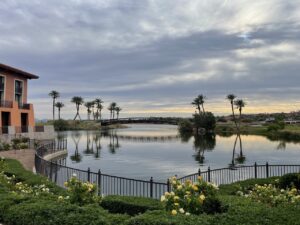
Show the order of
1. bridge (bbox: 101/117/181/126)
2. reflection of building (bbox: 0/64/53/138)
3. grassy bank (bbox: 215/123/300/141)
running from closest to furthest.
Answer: reflection of building (bbox: 0/64/53/138) < grassy bank (bbox: 215/123/300/141) < bridge (bbox: 101/117/181/126)

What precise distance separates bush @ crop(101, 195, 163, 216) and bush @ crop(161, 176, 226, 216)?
3.69ft

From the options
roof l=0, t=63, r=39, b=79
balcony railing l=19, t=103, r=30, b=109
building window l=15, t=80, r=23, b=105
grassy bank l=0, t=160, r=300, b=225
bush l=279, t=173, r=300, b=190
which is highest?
roof l=0, t=63, r=39, b=79

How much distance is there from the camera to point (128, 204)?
303 inches

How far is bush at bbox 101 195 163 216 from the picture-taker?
7.53 metres

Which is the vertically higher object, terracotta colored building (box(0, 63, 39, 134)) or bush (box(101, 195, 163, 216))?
terracotta colored building (box(0, 63, 39, 134))

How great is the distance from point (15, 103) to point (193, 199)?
43519 mm

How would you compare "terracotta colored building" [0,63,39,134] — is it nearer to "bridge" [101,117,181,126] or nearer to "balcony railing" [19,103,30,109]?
"balcony railing" [19,103,30,109]

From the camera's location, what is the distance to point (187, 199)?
624cm

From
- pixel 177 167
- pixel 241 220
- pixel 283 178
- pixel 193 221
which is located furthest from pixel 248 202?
pixel 177 167

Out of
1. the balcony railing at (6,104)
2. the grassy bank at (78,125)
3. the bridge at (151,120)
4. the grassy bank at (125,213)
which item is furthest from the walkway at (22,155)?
the grassy bank at (78,125)

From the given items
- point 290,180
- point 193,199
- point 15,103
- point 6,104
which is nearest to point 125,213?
point 193,199

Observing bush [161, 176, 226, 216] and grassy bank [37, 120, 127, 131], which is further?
grassy bank [37, 120, 127, 131]

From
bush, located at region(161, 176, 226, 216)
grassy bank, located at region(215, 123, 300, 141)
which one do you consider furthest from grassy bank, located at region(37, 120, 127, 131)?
bush, located at region(161, 176, 226, 216)

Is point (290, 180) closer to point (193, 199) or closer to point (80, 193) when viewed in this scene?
point (193, 199)
